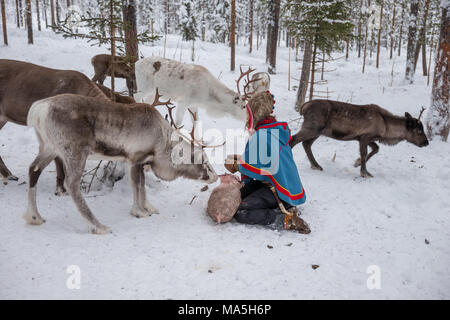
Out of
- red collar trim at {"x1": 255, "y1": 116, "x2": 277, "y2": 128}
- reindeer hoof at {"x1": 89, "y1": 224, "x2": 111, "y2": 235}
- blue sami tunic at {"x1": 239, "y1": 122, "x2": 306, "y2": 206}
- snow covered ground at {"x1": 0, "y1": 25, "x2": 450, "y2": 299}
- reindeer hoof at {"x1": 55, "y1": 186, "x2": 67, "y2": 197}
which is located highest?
red collar trim at {"x1": 255, "y1": 116, "x2": 277, "y2": 128}

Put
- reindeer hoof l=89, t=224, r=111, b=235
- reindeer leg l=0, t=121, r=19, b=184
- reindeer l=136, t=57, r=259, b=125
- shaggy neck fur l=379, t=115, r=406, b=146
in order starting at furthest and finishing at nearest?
reindeer l=136, t=57, r=259, b=125 < shaggy neck fur l=379, t=115, r=406, b=146 < reindeer leg l=0, t=121, r=19, b=184 < reindeer hoof l=89, t=224, r=111, b=235

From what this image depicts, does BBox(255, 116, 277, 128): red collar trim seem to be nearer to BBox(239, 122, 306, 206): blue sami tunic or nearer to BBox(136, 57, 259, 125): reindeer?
BBox(239, 122, 306, 206): blue sami tunic

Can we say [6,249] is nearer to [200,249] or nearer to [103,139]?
[103,139]

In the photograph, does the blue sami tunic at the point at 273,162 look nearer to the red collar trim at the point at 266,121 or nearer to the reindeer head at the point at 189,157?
the red collar trim at the point at 266,121

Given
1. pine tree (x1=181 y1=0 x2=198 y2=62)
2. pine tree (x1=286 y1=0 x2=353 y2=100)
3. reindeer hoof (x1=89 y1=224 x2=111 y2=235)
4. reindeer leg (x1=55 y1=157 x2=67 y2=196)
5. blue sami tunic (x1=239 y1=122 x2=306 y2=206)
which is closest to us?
reindeer hoof (x1=89 y1=224 x2=111 y2=235)

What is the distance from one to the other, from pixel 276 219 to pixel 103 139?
7.68 ft

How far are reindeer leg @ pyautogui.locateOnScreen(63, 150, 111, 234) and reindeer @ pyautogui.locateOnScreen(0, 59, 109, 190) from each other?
1.13 metres

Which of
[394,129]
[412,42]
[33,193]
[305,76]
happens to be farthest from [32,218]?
[412,42]

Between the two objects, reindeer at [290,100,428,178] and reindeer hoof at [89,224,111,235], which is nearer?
reindeer hoof at [89,224,111,235]

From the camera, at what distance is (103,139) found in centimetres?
362

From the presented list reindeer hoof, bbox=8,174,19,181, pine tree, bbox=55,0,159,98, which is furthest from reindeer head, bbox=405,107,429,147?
reindeer hoof, bbox=8,174,19,181

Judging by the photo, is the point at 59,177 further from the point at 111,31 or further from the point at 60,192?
the point at 111,31

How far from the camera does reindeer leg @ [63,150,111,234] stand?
347 centimetres

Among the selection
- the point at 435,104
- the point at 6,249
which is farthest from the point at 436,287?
the point at 435,104
